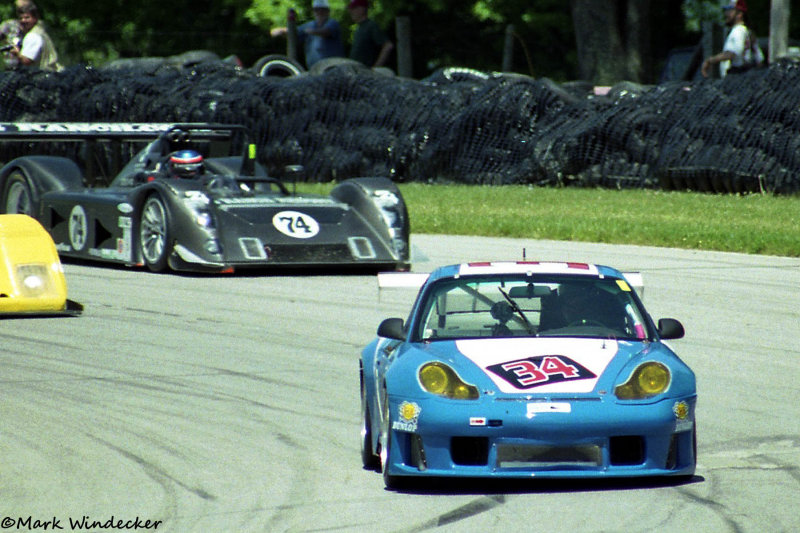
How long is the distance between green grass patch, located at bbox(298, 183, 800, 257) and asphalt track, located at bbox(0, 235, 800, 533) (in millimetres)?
2568

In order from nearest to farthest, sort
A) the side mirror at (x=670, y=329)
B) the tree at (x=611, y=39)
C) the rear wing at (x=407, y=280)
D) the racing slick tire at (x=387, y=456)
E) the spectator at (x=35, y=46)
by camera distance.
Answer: the racing slick tire at (x=387, y=456) → the side mirror at (x=670, y=329) → the rear wing at (x=407, y=280) → the spectator at (x=35, y=46) → the tree at (x=611, y=39)

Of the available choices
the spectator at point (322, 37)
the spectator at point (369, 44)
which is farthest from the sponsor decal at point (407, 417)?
the spectator at point (322, 37)

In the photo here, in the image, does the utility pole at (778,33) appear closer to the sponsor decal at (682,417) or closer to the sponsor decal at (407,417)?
the sponsor decal at (682,417)

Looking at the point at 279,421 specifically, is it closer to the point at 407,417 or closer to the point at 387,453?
the point at 387,453

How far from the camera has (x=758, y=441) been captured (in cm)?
642

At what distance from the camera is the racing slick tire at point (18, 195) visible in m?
15.0

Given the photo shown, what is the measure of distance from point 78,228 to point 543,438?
9460 millimetres

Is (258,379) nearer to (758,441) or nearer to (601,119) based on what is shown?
(758,441)

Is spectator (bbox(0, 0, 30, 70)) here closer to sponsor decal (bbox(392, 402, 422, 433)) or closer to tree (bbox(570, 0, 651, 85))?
tree (bbox(570, 0, 651, 85))

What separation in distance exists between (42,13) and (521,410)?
3616cm

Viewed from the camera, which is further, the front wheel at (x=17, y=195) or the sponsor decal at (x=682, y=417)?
the front wheel at (x=17, y=195)

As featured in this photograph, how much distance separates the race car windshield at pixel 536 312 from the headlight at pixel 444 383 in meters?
0.45

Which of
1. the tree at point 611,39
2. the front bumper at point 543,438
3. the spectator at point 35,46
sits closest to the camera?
the front bumper at point 543,438

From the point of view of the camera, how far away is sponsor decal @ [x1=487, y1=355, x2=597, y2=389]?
557cm
